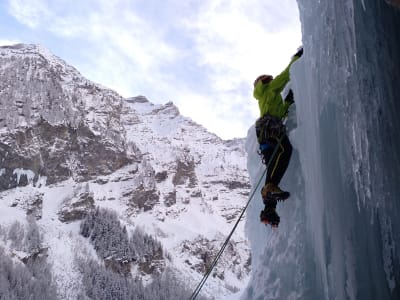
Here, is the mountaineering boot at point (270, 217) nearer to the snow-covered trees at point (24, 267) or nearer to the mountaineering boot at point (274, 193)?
the mountaineering boot at point (274, 193)

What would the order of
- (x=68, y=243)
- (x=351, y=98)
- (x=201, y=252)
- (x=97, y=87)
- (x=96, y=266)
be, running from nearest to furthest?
(x=351, y=98) → (x=96, y=266) → (x=68, y=243) → (x=201, y=252) → (x=97, y=87)

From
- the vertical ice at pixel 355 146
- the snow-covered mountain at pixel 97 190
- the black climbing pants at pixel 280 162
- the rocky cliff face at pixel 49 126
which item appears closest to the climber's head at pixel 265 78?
the black climbing pants at pixel 280 162

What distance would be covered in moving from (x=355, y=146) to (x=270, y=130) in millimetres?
1481

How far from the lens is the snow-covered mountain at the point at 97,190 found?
75.1 meters

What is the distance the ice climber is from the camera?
4.29 meters

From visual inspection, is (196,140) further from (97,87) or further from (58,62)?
(58,62)

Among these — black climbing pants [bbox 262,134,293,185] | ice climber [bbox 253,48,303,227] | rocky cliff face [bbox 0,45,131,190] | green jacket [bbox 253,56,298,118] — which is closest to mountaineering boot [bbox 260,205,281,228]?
ice climber [bbox 253,48,303,227]

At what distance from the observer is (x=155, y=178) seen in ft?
385

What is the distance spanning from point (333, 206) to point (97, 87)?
4996 inches

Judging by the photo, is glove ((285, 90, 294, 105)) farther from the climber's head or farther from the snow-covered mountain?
the snow-covered mountain

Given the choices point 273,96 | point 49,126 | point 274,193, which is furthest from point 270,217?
point 49,126

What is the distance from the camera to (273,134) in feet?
15.1

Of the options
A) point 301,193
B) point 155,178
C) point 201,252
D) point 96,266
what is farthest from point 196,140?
point 301,193

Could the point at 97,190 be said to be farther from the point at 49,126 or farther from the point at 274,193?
the point at 274,193
